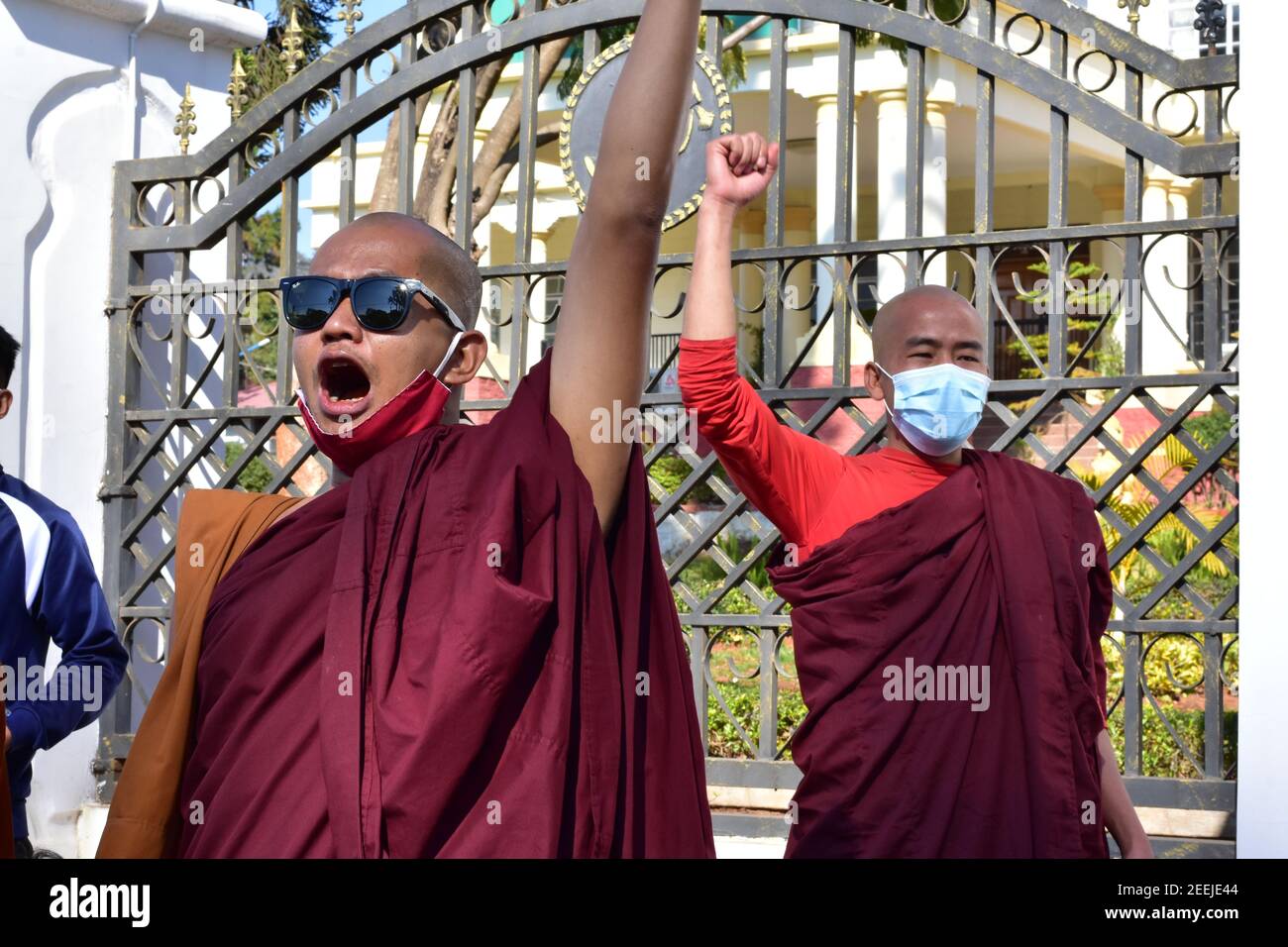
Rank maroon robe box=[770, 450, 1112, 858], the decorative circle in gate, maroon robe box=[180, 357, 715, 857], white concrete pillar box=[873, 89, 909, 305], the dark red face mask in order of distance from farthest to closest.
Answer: white concrete pillar box=[873, 89, 909, 305]
the decorative circle in gate
maroon robe box=[770, 450, 1112, 858]
the dark red face mask
maroon robe box=[180, 357, 715, 857]

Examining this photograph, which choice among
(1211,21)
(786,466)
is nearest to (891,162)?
(1211,21)

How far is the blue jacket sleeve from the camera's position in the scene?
327cm

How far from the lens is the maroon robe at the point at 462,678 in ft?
5.31

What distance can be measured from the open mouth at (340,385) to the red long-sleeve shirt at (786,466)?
38.4 inches

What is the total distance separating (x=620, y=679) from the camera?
175 centimetres

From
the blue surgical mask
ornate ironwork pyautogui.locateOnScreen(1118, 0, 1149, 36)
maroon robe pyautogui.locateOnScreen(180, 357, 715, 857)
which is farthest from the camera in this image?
ornate ironwork pyautogui.locateOnScreen(1118, 0, 1149, 36)

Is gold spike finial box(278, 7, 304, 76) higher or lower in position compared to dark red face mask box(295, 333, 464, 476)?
higher

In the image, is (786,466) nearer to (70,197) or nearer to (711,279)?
(711,279)

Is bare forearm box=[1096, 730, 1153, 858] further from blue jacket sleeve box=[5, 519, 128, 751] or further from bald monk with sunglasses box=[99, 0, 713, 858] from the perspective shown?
blue jacket sleeve box=[5, 519, 128, 751]

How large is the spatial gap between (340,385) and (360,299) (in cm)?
14

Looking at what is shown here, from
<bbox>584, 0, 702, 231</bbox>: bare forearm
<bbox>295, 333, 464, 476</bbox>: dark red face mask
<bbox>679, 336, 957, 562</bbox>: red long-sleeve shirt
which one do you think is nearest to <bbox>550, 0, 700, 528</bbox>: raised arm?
<bbox>584, 0, 702, 231</bbox>: bare forearm

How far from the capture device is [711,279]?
281 centimetres
